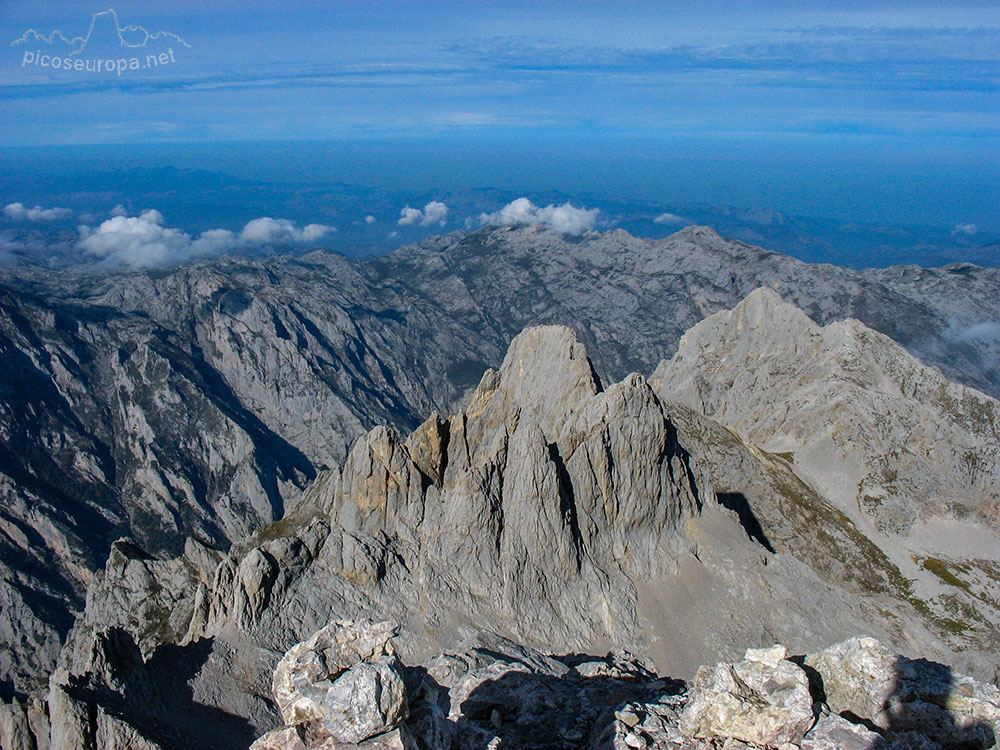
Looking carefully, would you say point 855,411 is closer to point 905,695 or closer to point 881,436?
point 881,436

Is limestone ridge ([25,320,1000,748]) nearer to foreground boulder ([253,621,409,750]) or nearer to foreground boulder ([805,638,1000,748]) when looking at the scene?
foreground boulder ([253,621,409,750])

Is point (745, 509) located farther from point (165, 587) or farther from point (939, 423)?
point (165, 587)

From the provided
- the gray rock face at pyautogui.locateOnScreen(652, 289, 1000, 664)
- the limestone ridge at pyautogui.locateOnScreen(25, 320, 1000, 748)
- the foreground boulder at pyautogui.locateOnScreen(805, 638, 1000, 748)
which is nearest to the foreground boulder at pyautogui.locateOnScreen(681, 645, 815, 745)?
the foreground boulder at pyautogui.locateOnScreen(805, 638, 1000, 748)

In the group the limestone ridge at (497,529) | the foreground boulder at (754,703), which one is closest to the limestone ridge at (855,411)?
the limestone ridge at (497,529)

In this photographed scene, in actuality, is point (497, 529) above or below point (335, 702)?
below

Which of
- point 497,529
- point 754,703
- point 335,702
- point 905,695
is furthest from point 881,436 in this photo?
point 335,702

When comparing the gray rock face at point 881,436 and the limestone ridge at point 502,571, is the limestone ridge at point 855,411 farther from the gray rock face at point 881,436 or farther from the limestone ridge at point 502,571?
the limestone ridge at point 502,571

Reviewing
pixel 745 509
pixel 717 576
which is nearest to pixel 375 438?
pixel 717 576
